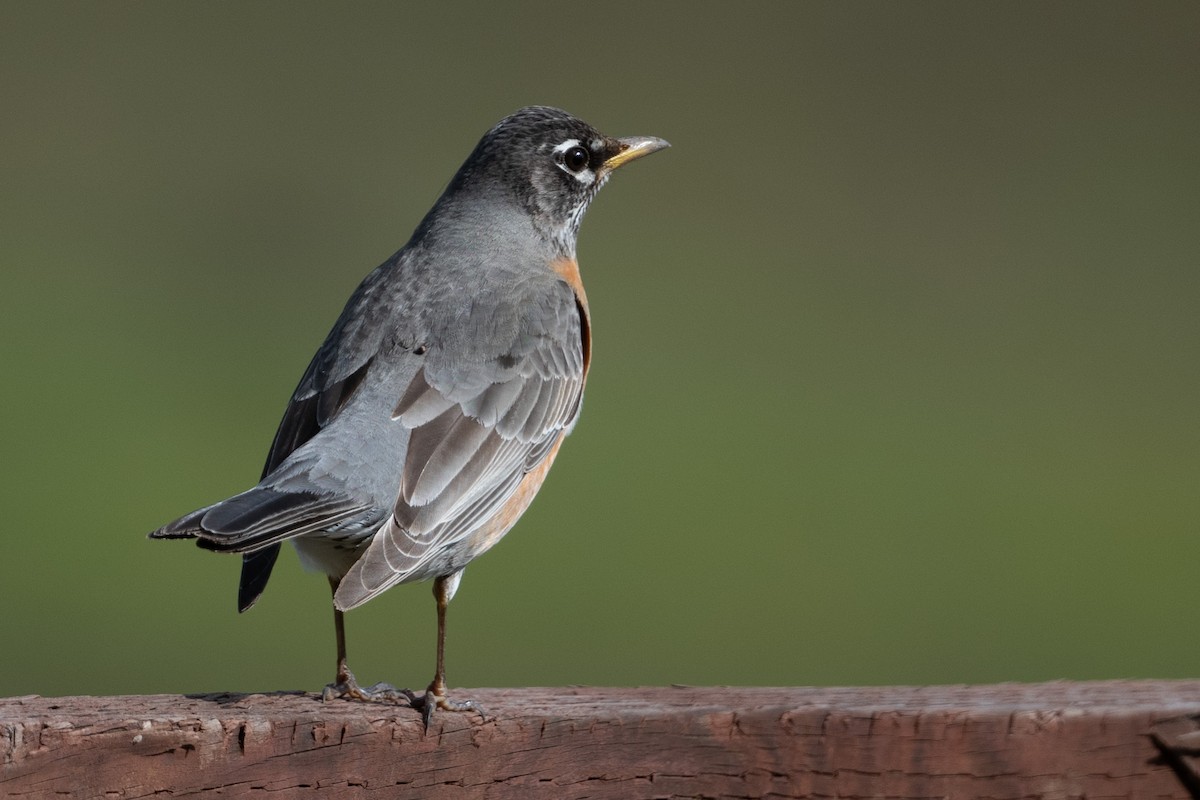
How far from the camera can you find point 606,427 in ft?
48.0

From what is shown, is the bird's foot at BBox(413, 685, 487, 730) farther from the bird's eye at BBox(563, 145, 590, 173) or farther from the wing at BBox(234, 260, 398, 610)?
the bird's eye at BBox(563, 145, 590, 173)

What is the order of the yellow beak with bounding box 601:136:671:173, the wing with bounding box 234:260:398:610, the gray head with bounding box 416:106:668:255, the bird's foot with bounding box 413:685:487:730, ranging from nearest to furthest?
the bird's foot with bounding box 413:685:487:730 → the wing with bounding box 234:260:398:610 → the gray head with bounding box 416:106:668:255 → the yellow beak with bounding box 601:136:671:173

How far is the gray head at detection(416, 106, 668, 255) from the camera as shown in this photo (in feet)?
18.1

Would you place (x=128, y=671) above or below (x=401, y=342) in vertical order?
below

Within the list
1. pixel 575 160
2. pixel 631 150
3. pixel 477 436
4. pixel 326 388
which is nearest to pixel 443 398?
pixel 477 436

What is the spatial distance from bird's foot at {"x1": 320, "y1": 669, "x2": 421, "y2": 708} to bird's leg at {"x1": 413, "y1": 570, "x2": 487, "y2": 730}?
A: 58 millimetres

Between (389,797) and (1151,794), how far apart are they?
1.32 meters

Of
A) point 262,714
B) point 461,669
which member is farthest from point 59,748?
point 461,669

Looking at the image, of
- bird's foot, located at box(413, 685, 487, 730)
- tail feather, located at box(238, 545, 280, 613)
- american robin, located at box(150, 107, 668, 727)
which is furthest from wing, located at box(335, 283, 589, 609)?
bird's foot, located at box(413, 685, 487, 730)

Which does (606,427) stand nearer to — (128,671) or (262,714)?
(128,671)

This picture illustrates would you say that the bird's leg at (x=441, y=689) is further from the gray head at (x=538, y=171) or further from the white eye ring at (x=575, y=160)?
the white eye ring at (x=575, y=160)

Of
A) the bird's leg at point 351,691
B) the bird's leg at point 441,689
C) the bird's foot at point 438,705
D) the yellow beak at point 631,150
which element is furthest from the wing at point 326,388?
the yellow beak at point 631,150

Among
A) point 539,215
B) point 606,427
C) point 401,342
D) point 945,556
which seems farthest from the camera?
point 606,427

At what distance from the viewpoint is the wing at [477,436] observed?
4.03 meters
